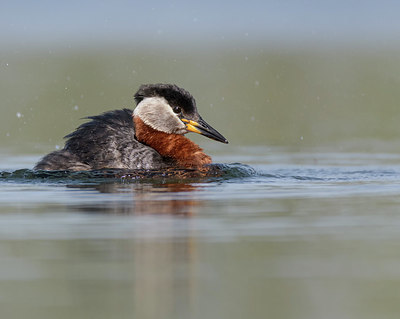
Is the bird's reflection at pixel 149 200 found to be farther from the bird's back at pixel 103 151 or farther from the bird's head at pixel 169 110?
the bird's head at pixel 169 110

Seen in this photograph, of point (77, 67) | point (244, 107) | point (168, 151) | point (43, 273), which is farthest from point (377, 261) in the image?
point (77, 67)

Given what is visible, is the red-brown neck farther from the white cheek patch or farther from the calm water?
the calm water

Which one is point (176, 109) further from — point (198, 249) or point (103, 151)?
point (198, 249)

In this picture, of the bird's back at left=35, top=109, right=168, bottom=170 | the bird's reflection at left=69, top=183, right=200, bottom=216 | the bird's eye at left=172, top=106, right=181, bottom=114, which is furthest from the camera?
the bird's eye at left=172, top=106, right=181, bottom=114

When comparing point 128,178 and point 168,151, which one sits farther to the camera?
point 168,151

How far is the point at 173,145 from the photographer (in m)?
11.2

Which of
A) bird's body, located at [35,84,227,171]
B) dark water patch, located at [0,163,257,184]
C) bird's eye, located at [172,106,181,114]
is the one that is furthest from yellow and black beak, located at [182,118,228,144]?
dark water patch, located at [0,163,257,184]

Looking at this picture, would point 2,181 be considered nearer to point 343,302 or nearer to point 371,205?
point 371,205

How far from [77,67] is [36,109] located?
6212mm

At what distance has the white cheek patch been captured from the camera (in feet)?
37.5

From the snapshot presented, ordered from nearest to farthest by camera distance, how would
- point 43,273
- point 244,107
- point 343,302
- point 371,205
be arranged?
point 343,302
point 43,273
point 371,205
point 244,107

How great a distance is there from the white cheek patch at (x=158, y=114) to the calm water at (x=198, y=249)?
1.52 meters

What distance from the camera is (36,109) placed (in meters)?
21.3

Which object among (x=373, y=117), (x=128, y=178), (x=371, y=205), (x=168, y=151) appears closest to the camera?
(x=371, y=205)
